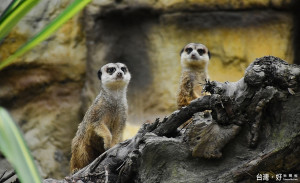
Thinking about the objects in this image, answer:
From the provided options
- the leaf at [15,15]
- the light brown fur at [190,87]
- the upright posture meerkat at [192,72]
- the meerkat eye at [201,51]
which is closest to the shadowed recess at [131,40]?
the upright posture meerkat at [192,72]

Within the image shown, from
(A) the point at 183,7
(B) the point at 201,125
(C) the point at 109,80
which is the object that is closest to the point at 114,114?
(C) the point at 109,80

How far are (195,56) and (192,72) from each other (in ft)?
0.63

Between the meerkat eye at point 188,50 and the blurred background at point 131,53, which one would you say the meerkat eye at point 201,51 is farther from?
the blurred background at point 131,53

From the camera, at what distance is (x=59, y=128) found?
24.5 ft

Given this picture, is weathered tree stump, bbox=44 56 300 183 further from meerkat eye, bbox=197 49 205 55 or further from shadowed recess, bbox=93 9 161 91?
shadowed recess, bbox=93 9 161 91

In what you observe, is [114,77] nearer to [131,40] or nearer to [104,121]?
[104,121]

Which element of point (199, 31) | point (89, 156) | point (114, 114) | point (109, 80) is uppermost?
point (199, 31)

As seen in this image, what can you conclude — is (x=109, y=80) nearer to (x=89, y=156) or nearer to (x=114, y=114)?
(x=114, y=114)

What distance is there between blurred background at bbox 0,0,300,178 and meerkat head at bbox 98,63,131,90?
1.92 m

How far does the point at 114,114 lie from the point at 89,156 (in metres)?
0.56

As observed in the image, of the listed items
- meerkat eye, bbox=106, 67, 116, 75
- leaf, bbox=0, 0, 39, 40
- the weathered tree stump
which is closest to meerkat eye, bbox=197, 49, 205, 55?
meerkat eye, bbox=106, 67, 116, 75

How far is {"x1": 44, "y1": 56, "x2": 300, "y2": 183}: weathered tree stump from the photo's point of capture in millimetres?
2582

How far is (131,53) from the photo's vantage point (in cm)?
744

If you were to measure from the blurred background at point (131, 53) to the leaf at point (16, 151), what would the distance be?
5.53 meters
